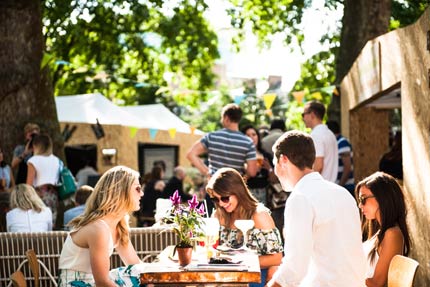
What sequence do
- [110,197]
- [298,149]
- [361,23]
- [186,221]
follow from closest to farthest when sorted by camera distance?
[298,149] < [186,221] < [110,197] < [361,23]

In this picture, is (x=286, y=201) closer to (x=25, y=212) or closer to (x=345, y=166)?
(x=25, y=212)

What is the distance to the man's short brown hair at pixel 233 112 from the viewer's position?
10047 millimetres

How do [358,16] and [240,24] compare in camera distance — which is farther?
[240,24]

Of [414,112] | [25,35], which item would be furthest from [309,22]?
[414,112]

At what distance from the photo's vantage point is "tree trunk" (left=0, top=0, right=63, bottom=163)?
42.8 ft

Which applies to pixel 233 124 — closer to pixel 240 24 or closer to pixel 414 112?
pixel 414 112

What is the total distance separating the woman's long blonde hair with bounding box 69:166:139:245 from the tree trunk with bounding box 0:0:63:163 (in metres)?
6.63

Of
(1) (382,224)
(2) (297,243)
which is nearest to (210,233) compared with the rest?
(1) (382,224)

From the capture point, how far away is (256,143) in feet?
37.7

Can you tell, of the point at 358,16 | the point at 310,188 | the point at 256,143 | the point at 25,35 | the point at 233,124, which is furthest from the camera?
the point at 358,16

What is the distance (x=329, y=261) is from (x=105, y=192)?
1836 millimetres

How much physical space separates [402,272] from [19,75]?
28.2ft

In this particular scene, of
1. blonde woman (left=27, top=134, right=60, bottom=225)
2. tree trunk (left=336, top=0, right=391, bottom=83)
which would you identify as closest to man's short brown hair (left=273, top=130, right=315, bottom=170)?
blonde woman (left=27, top=134, right=60, bottom=225)

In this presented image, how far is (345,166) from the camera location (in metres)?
11.2
